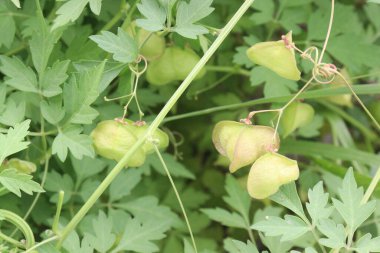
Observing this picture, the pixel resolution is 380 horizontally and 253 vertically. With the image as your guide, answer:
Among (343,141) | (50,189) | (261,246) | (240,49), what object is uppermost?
(240,49)

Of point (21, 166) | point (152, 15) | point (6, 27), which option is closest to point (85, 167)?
point (21, 166)

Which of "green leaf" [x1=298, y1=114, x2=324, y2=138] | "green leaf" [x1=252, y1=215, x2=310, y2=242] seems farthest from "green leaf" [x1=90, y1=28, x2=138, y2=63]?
"green leaf" [x1=298, y1=114, x2=324, y2=138]

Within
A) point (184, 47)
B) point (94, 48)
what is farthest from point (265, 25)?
point (94, 48)

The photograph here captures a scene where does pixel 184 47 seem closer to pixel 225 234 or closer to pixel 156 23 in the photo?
pixel 156 23

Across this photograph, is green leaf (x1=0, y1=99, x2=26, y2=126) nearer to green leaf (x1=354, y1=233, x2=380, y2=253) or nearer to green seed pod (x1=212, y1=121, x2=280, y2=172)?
green seed pod (x1=212, y1=121, x2=280, y2=172)

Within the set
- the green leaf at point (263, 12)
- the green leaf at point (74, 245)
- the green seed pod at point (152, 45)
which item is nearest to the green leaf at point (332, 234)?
the green leaf at point (74, 245)

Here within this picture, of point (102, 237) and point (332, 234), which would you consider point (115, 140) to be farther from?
point (332, 234)
